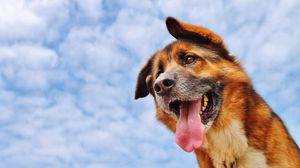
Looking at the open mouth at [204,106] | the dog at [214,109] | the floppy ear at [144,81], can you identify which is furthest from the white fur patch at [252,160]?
the floppy ear at [144,81]

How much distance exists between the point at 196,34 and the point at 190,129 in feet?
5.42

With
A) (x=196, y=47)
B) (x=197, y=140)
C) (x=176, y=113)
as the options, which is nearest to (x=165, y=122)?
(x=176, y=113)

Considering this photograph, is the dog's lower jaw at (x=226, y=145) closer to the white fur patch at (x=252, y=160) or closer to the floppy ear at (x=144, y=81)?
the white fur patch at (x=252, y=160)

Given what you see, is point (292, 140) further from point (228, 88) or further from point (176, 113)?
point (176, 113)

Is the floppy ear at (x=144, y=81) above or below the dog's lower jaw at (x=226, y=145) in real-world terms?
above

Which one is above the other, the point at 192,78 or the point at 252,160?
the point at 192,78

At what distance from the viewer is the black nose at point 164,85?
22.9 ft

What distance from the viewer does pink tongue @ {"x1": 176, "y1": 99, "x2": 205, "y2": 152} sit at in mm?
6859

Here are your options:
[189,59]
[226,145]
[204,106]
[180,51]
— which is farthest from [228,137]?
[180,51]

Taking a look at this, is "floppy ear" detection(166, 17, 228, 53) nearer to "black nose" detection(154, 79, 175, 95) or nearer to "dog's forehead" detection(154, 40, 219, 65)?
"dog's forehead" detection(154, 40, 219, 65)

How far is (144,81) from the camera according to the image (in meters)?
A: 8.45

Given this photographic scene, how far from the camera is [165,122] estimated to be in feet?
24.7

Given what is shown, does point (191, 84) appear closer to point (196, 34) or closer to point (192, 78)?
point (192, 78)

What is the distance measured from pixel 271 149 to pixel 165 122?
1759mm
